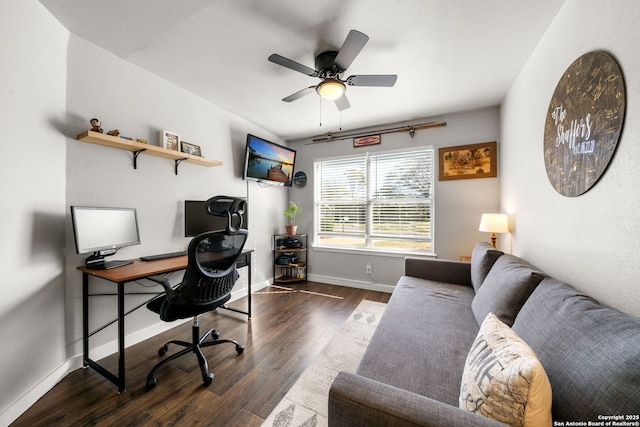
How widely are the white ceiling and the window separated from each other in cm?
106

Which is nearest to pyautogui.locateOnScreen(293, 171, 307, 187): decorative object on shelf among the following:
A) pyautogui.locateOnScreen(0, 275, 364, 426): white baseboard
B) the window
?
the window

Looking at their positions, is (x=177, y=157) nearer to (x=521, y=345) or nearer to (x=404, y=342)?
(x=404, y=342)

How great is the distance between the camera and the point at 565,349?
781 mm

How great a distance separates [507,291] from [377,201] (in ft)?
7.93

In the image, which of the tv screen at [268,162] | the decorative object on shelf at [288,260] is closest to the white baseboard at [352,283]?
the decorative object on shelf at [288,260]

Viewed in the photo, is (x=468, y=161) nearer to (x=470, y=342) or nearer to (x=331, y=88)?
(x=331, y=88)

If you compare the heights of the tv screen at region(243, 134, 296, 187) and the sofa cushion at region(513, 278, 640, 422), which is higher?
the tv screen at region(243, 134, 296, 187)

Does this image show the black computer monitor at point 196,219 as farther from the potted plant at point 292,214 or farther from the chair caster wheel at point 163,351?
the potted plant at point 292,214

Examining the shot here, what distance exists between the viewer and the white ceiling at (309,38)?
4.92 ft

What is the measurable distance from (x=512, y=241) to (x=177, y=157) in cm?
355

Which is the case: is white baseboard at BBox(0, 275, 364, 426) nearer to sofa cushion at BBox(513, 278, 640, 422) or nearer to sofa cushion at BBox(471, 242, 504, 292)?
sofa cushion at BBox(513, 278, 640, 422)

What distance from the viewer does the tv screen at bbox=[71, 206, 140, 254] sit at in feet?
5.37

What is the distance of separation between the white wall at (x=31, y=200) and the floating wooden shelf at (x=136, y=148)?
0.20 m

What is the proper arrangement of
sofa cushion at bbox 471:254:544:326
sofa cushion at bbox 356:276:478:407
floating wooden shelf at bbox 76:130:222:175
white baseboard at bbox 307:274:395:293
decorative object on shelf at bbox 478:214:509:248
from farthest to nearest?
white baseboard at bbox 307:274:395:293 → decorative object on shelf at bbox 478:214:509:248 → floating wooden shelf at bbox 76:130:222:175 → sofa cushion at bbox 471:254:544:326 → sofa cushion at bbox 356:276:478:407
